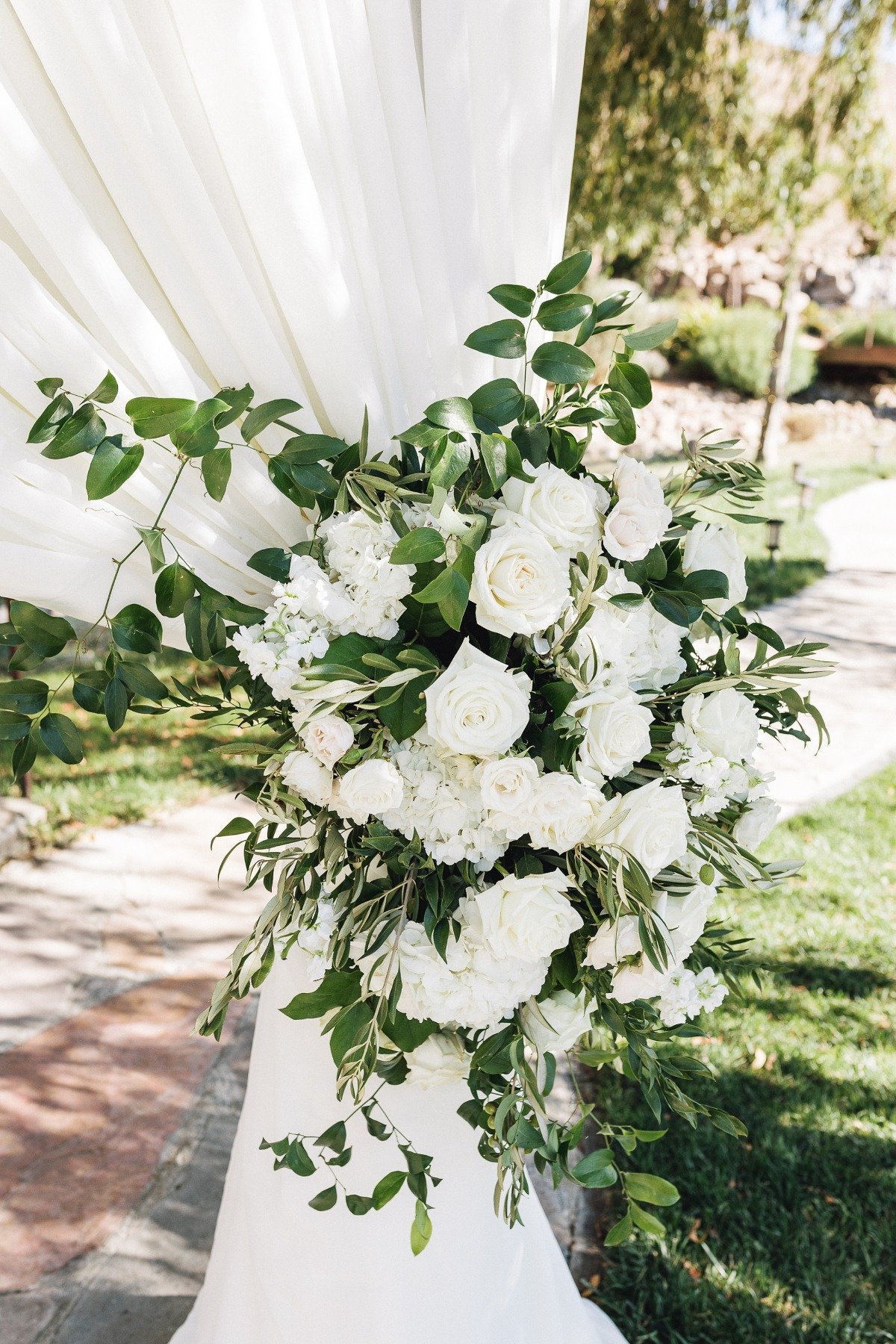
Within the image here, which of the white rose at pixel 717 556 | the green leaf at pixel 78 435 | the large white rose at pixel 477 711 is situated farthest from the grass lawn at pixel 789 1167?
the green leaf at pixel 78 435

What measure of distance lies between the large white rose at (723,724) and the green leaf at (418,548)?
1.19ft

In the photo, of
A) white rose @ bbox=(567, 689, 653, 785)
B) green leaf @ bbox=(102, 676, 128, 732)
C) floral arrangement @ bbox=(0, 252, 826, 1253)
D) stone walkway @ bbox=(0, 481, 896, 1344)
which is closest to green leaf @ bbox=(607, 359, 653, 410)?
floral arrangement @ bbox=(0, 252, 826, 1253)

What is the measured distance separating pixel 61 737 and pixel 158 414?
0.40 m

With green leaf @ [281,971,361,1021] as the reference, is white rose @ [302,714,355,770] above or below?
above

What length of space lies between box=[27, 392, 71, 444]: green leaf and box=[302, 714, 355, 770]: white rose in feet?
1.42

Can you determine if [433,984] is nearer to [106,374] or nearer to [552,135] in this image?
[106,374]

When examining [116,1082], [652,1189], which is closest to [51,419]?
[652,1189]

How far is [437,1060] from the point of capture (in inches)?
54.4

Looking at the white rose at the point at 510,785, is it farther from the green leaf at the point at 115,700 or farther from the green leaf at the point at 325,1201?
the green leaf at the point at 325,1201

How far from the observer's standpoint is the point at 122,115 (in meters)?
1.15

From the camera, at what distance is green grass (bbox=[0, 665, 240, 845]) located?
4.07 metres

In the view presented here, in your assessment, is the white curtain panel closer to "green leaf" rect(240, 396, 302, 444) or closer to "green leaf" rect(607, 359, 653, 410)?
"green leaf" rect(240, 396, 302, 444)

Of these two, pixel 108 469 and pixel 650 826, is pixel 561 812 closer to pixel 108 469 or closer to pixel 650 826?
pixel 650 826

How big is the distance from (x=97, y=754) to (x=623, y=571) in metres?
3.91
